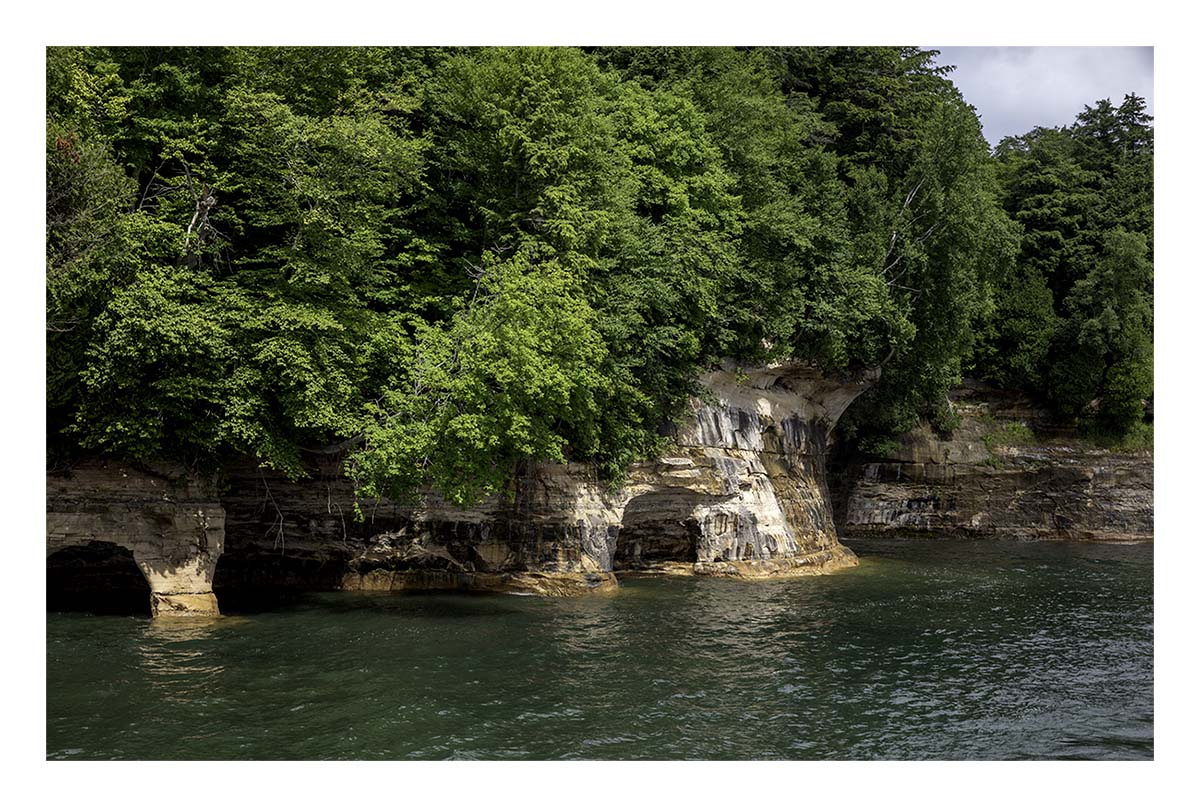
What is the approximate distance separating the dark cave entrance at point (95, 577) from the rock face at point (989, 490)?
34.4 metres

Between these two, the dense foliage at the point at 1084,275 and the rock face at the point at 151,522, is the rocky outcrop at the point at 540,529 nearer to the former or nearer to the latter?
the rock face at the point at 151,522

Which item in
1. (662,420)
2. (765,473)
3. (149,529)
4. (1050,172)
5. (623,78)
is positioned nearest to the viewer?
(149,529)

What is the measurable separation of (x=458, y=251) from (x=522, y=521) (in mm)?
9166

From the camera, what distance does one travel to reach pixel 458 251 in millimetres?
36812

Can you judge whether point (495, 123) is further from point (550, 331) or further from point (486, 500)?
point (486, 500)

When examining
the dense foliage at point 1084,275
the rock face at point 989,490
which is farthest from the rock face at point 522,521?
the dense foliage at point 1084,275

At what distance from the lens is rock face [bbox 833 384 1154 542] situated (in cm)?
5544

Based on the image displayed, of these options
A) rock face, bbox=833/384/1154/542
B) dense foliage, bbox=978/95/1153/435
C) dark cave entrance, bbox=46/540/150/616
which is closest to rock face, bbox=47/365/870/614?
dark cave entrance, bbox=46/540/150/616

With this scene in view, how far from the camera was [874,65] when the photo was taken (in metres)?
55.2

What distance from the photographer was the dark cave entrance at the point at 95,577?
32.2m

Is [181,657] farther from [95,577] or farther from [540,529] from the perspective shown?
[540,529]

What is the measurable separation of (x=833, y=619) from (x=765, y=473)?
10.9 meters
